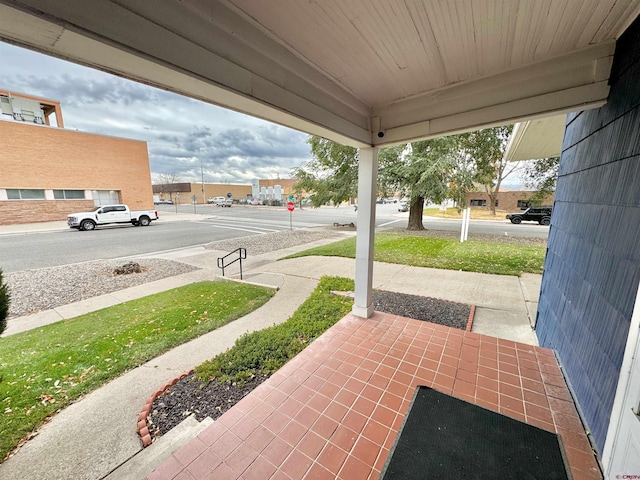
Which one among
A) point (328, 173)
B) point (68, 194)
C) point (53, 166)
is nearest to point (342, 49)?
point (328, 173)

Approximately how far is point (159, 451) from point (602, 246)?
368 centimetres

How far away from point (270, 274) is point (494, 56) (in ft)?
19.3

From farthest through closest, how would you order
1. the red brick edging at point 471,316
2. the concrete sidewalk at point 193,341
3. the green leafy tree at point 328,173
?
the green leafy tree at point 328,173 < the red brick edging at point 471,316 < the concrete sidewalk at point 193,341

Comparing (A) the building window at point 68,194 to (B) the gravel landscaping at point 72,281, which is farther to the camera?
(A) the building window at point 68,194

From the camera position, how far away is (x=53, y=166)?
17.8 m

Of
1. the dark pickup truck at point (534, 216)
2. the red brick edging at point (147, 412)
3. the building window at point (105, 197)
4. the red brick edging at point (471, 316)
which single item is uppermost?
the building window at point (105, 197)

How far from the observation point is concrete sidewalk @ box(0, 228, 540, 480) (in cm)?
193

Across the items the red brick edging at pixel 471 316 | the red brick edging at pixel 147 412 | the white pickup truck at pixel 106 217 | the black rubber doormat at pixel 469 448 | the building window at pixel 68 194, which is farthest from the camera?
the building window at pixel 68 194

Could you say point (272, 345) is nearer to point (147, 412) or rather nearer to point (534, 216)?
point (147, 412)

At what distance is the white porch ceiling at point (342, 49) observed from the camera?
1.20m

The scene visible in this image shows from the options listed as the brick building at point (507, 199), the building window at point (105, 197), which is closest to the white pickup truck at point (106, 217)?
the building window at point (105, 197)

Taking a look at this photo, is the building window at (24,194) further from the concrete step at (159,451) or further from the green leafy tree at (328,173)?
the concrete step at (159,451)

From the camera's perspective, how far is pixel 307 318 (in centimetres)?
410

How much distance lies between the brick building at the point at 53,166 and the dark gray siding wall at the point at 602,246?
25.6 m
